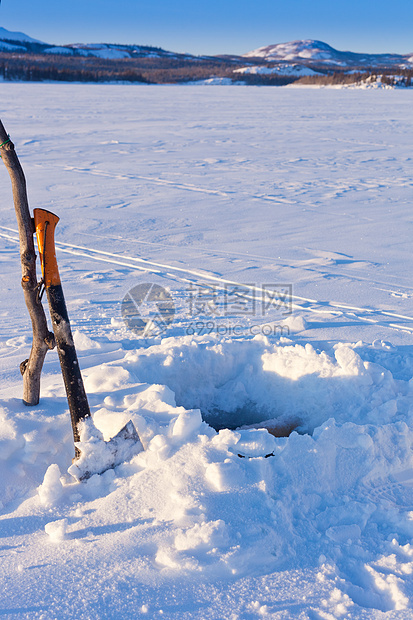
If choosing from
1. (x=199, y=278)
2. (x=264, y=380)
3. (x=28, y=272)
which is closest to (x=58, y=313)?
(x=28, y=272)

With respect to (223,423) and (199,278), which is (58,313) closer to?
(223,423)

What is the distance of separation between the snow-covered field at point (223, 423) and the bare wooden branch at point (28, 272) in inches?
6.5

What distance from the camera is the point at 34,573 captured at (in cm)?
166

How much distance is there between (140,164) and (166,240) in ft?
14.6

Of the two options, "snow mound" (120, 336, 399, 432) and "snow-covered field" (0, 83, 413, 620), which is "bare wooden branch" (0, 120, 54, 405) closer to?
"snow-covered field" (0, 83, 413, 620)

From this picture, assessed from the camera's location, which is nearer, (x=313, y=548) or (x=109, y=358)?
(x=313, y=548)

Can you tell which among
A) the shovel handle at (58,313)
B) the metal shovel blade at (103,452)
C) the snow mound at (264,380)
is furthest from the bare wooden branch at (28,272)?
the snow mound at (264,380)

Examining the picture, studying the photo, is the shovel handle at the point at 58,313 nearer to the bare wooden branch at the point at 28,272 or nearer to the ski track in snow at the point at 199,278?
the bare wooden branch at the point at 28,272

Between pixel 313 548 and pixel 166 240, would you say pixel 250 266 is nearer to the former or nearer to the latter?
pixel 166 240

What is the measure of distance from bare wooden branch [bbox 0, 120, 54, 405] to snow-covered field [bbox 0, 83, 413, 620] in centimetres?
16

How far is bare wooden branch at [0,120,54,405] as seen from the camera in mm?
1944

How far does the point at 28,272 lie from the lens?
2.06 meters

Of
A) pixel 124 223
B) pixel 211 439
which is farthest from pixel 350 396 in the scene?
pixel 124 223

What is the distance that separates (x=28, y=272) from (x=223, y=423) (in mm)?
1396
